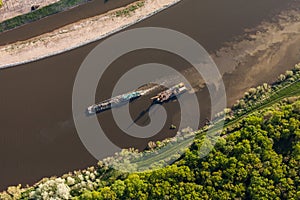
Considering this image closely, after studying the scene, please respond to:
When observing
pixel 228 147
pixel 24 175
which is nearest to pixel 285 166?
pixel 228 147

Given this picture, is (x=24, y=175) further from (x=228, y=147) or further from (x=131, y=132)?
(x=228, y=147)

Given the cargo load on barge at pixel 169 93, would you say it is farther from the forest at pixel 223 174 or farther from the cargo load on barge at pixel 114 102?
the forest at pixel 223 174

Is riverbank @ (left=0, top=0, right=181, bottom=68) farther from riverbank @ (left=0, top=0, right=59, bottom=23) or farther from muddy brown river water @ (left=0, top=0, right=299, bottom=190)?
riverbank @ (left=0, top=0, right=59, bottom=23)

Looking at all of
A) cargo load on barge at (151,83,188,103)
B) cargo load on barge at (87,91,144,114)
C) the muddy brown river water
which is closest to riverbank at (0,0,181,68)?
the muddy brown river water

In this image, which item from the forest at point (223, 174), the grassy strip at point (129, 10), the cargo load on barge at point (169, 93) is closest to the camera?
the forest at point (223, 174)

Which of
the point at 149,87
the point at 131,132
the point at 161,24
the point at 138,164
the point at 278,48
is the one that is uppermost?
the point at 161,24

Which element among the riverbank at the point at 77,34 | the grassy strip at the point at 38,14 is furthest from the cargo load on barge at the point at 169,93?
the grassy strip at the point at 38,14
